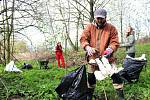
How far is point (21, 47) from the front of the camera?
34.1 metres

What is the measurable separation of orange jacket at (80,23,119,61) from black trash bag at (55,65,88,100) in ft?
1.57

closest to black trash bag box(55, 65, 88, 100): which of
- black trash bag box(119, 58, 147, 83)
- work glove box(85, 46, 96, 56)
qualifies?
work glove box(85, 46, 96, 56)

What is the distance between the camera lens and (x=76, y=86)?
19.2ft

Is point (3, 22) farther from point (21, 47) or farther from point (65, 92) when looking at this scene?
point (21, 47)

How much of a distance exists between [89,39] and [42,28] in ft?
12.1

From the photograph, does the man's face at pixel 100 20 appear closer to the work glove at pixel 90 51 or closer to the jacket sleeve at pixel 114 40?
the jacket sleeve at pixel 114 40

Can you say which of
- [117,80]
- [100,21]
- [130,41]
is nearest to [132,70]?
[130,41]

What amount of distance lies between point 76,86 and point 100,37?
0.97 metres

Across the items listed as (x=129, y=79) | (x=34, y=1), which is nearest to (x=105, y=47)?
(x=129, y=79)

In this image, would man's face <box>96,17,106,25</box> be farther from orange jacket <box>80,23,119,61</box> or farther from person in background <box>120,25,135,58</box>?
person in background <box>120,25,135,58</box>

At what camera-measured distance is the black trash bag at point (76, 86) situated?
5854 millimetres

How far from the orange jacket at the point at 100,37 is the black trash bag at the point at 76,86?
478 mm

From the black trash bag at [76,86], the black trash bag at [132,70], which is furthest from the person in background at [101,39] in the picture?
the black trash bag at [132,70]

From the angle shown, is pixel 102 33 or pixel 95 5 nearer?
pixel 102 33
